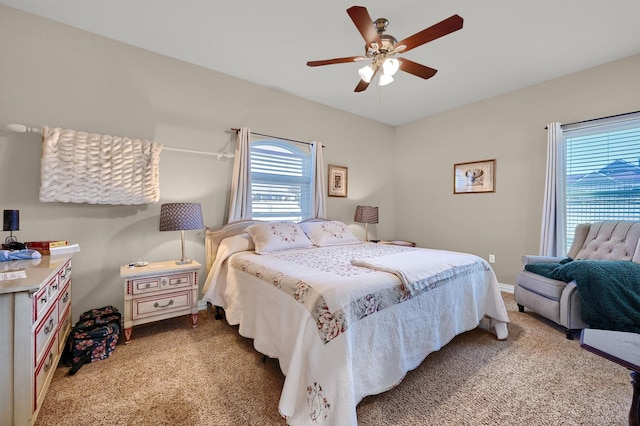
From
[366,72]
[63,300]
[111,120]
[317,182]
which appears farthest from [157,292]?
[366,72]

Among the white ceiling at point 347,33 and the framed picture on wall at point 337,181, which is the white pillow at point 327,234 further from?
the white ceiling at point 347,33

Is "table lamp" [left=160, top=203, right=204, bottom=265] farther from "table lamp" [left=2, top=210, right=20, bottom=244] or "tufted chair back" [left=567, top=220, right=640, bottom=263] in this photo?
"tufted chair back" [left=567, top=220, right=640, bottom=263]

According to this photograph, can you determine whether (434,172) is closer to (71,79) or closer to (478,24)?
(478,24)

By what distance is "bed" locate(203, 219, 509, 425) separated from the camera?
1355mm

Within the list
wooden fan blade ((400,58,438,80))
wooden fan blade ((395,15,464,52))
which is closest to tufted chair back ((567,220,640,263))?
wooden fan blade ((400,58,438,80))

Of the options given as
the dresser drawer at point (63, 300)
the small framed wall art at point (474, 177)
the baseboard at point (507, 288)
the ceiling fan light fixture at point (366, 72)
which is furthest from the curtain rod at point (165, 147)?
the baseboard at point (507, 288)

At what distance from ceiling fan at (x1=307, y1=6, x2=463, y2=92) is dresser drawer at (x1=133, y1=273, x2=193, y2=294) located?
223 cm

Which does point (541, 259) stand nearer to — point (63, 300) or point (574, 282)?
point (574, 282)

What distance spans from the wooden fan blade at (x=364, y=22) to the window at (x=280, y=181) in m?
2.01

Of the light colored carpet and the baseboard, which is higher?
the baseboard

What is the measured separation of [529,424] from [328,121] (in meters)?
3.93

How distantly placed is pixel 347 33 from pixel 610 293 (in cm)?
319

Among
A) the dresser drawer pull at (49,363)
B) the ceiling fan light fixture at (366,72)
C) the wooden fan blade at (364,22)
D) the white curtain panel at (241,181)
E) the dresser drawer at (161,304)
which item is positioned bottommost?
the dresser drawer pull at (49,363)

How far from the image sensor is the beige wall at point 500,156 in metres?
3.11
